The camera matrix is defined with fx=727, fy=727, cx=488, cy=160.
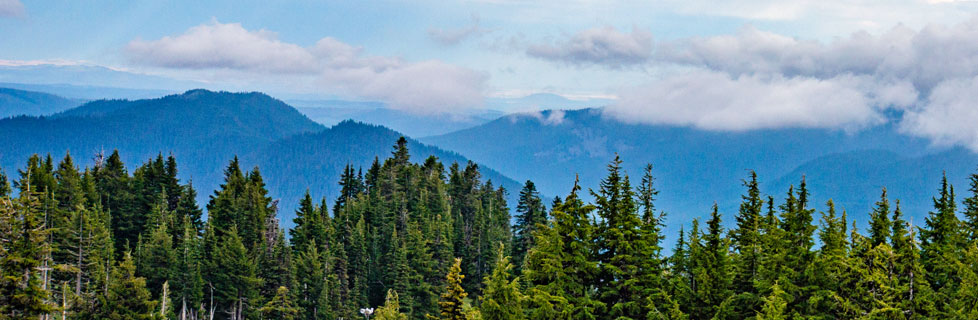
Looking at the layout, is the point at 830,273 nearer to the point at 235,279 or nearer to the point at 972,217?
the point at 972,217

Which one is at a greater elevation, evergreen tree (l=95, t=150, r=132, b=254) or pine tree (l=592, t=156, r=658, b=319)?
evergreen tree (l=95, t=150, r=132, b=254)

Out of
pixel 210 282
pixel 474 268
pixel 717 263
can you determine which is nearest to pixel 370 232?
pixel 474 268

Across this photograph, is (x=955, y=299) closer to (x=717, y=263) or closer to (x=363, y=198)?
(x=717, y=263)

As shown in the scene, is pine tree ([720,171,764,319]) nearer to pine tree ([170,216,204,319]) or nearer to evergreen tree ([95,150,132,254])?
pine tree ([170,216,204,319])

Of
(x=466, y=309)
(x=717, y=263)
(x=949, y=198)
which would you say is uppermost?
(x=949, y=198)

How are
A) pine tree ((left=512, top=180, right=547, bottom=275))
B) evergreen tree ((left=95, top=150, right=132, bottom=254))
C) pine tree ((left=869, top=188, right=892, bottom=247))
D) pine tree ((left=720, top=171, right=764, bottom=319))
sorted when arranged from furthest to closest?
evergreen tree ((left=95, top=150, right=132, bottom=254)), pine tree ((left=512, top=180, right=547, bottom=275)), pine tree ((left=869, top=188, right=892, bottom=247)), pine tree ((left=720, top=171, right=764, bottom=319))

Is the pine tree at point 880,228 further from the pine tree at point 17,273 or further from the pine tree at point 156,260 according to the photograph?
the pine tree at point 156,260

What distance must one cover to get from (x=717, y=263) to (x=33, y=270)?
1375 inches

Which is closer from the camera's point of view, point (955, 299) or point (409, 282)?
point (955, 299)

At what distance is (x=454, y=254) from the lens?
304ft

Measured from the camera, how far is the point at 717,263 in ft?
119

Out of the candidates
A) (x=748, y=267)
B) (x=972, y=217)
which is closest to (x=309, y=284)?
(x=748, y=267)

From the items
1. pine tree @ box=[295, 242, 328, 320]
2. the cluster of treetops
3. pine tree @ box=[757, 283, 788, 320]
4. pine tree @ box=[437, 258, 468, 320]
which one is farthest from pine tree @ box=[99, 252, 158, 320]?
pine tree @ box=[757, 283, 788, 320]

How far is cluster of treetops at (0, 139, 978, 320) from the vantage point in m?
34.5
